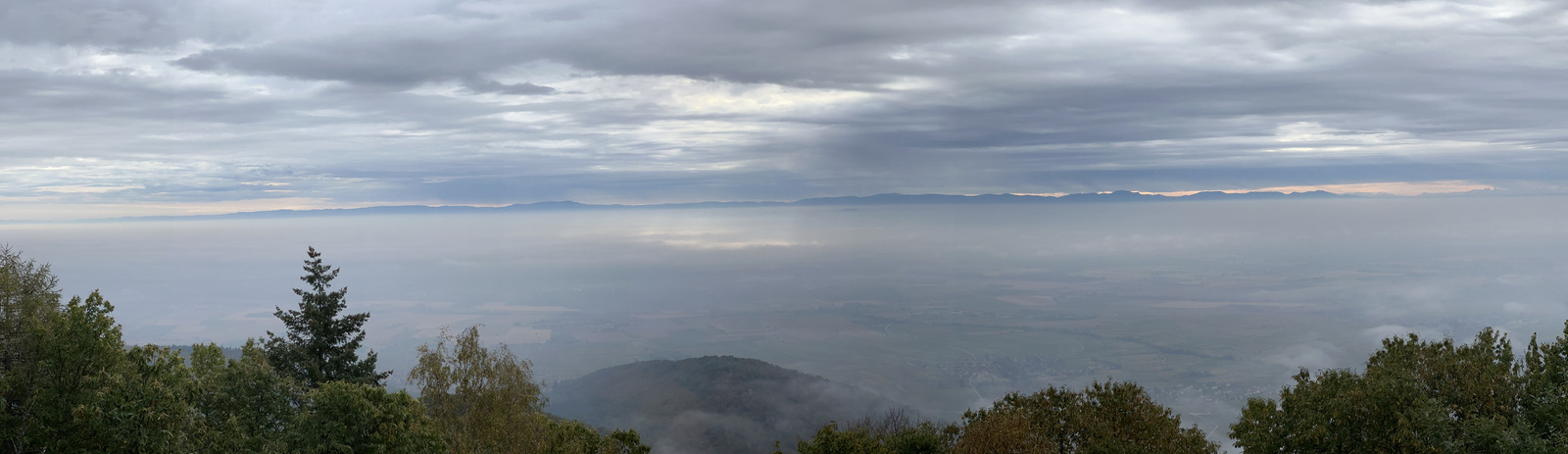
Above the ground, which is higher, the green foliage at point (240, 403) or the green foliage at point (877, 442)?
the green foliage at point (240, 403)

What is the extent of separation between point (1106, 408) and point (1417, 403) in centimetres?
1038

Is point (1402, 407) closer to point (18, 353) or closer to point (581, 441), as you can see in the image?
point (581, 441)

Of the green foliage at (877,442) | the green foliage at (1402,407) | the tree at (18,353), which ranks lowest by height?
the green foliage at (877,442)

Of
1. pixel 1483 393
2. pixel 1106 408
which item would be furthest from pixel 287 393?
pixel 1483 393

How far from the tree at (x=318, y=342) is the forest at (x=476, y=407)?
14.2 metres

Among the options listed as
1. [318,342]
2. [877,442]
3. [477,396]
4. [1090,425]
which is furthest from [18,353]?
[1090,425]

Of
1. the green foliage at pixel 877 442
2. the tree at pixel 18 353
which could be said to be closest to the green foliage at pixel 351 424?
the tree at pixel 18 353

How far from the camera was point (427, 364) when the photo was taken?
1369 inches

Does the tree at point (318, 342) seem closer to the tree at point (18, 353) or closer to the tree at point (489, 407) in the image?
the tree at point (489, 407)

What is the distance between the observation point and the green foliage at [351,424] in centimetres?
2498

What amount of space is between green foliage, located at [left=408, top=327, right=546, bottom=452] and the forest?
0.07 metres

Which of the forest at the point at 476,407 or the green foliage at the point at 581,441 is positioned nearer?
the forest at the point at 476,407

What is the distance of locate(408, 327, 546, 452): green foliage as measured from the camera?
33.6 metres

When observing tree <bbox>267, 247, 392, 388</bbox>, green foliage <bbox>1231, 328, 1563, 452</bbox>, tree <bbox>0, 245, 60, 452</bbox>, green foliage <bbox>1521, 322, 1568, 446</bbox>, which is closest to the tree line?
tree <bbox>0, 245, 60, 452</bbox>
